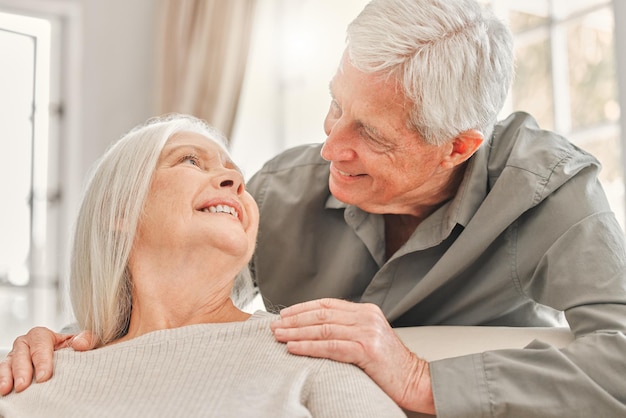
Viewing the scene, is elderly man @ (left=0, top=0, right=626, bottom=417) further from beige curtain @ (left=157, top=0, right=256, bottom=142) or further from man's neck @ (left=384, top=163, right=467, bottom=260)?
beige curtain @ (left=157, top=0, right=256, bottom=142)

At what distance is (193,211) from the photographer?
173 cm

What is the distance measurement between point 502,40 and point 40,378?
1255 mm

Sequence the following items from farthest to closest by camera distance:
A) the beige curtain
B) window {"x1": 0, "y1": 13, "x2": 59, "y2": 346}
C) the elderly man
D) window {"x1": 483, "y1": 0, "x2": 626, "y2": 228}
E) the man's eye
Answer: the beige curtain
window {"x1": 0, "y1": 13, "x2": 59, "y2": 346}
window {"x1": 483, "y1": 0, "x2": 626, "y2": 228}
the man's eye
the elderly man

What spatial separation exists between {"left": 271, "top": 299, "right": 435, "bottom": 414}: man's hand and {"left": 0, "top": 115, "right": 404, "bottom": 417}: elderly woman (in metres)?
0.03

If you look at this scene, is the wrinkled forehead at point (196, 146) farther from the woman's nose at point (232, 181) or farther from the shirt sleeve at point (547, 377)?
the shirt sleeve at point (547, 377)

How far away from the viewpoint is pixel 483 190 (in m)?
2.06

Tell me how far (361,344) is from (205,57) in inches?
146

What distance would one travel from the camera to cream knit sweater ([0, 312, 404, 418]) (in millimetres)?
1442

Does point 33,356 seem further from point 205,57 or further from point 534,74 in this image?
point 205,57

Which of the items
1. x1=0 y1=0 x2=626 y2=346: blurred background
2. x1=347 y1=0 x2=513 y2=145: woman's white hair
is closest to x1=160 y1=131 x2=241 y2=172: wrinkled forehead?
x1=347 y1=0 x2=513 y2=145: woman's white hair

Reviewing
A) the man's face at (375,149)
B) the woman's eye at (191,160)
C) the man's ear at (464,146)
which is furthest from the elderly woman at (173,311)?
the man's ear at (464,146)

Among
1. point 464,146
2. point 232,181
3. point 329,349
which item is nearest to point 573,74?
point 464,146

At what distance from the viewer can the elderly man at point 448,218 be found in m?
1.66

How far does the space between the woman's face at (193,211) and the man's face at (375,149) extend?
1.02 feet
